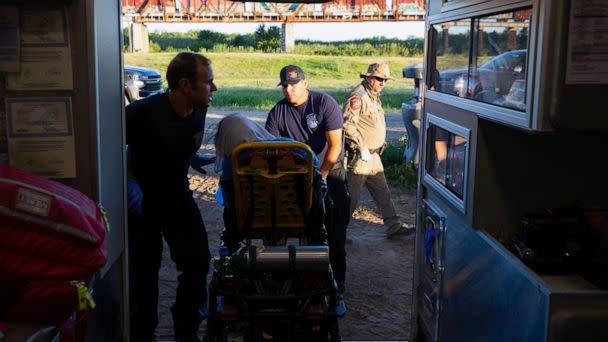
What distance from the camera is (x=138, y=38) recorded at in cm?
1866

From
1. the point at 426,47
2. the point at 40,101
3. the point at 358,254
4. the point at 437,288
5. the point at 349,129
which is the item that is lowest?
the point at 358,254

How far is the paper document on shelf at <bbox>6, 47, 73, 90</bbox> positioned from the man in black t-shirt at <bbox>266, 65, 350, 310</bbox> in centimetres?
241

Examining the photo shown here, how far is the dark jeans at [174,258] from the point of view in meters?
4.21

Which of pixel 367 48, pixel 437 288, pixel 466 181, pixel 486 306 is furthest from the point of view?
pixel 367 48

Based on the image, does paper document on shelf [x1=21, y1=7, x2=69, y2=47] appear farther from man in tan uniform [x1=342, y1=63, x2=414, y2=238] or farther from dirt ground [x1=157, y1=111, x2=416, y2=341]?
man in tan uniform [x1=342, y1=63, x2=414, y2=238]

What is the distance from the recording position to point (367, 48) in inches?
774

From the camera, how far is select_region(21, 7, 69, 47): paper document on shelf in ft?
9.88

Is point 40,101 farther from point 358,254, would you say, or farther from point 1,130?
point 358,254

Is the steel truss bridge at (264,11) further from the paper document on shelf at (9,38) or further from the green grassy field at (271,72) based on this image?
the paper document on shelf at (9,38)

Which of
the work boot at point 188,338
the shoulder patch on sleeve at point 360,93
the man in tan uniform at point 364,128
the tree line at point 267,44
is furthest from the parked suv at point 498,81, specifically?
the tree line at point 267,44

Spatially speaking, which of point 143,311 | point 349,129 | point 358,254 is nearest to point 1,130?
point 143,311

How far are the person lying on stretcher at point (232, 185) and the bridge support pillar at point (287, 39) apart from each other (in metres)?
15.0

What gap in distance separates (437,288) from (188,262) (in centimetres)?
147

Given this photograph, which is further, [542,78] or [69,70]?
[69,70]
